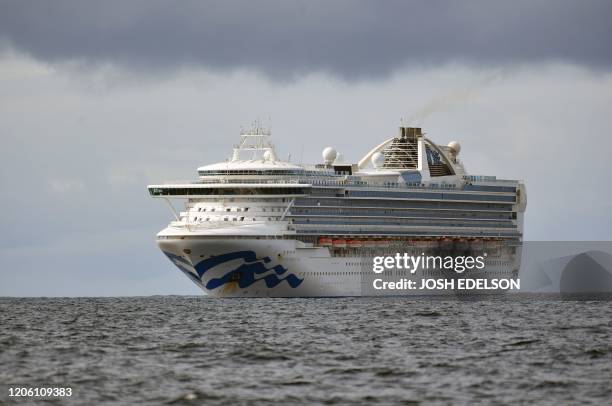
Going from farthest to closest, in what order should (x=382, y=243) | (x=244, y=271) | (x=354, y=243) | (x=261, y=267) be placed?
(x=382, y=243) → (x=354, y=243) → (x=261, y=267) → (x=244, y=271)

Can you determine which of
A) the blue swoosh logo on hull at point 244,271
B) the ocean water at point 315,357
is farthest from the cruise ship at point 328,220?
the ocean water at point 315,357

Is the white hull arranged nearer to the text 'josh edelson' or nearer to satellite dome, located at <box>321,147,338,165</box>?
the text 'josh edelson'

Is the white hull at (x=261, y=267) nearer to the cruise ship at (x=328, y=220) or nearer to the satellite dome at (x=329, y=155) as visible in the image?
the cruise ship at (x=328, y=220)

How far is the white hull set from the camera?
102688mm

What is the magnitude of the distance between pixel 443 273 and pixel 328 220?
16.3 meters

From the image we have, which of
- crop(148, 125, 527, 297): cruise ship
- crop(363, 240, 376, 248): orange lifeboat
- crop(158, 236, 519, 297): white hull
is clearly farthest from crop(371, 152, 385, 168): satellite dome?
A: crop(158, 236, 519, 297): white hull

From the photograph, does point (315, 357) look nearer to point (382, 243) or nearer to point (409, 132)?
point (382, 243)

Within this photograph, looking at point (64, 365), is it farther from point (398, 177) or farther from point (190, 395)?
point (398, 177)

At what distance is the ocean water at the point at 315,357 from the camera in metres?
45.1

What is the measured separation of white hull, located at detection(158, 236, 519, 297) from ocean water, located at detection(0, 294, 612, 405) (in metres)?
17.4

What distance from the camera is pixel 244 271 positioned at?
104m

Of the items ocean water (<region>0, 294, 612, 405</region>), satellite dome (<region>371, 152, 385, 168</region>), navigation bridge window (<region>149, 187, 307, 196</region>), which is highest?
satellite dome (<region>371, 152, 385, 168</region>)

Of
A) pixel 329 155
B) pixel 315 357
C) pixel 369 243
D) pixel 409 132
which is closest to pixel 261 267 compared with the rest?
pixel 369 243

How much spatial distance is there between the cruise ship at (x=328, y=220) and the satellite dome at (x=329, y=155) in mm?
110
